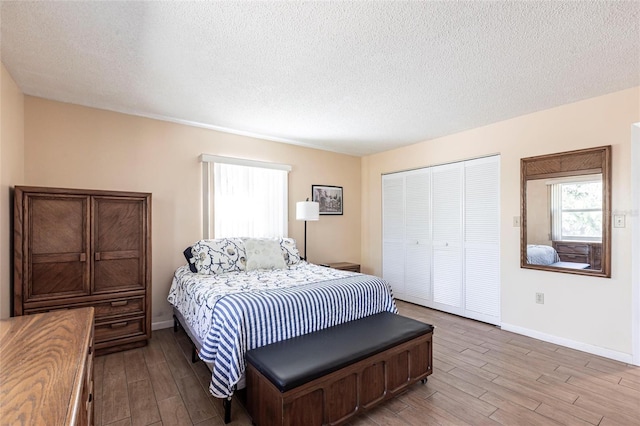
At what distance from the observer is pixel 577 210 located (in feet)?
10.2

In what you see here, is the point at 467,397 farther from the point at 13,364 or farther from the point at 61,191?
the point at 61,191

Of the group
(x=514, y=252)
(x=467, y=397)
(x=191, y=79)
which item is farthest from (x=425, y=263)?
(x=191, y=79)

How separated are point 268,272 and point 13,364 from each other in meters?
2.31

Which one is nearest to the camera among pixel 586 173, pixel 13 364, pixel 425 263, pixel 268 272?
pixel 13 364

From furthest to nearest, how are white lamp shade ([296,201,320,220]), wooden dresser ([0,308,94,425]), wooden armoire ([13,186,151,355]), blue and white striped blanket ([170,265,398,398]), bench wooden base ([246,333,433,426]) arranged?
white lamp shade ([296,201,320,220]), wooden armoire ([13,186,151,355]), blue and white striped blanket ([170,265,398,398]), bench wooden base ([246,333,433,426]), wooden dresser ([0,308,94,425])

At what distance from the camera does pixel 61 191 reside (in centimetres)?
270

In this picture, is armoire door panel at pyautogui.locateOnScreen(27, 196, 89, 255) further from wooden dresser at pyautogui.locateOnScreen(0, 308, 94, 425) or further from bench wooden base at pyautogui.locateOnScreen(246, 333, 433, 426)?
bench wooden base at pyautogui.locateOnScreen(246, 333, 433, 426)

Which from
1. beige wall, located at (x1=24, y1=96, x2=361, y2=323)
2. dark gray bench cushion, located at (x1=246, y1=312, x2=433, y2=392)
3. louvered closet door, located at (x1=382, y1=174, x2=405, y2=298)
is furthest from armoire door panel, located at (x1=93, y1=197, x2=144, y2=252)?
louvered closet door, located at (x1=382, y1=174, x2=405, y2=298)

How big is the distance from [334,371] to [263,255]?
76.7 inches

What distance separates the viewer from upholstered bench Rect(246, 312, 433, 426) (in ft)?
5.49

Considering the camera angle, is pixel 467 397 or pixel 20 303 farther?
pixel 20 303

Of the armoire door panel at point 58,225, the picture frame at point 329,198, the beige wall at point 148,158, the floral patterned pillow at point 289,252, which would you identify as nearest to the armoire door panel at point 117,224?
the armoire door panel at point 58,225

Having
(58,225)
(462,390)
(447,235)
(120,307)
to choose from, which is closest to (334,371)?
(462,390)

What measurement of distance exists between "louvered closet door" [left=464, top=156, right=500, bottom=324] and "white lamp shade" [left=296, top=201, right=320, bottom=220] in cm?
207
